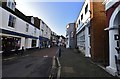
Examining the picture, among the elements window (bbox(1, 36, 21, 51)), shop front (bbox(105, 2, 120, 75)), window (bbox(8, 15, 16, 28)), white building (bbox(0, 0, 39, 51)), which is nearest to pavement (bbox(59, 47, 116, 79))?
shop front (bbox(105, 2, 120, 75))

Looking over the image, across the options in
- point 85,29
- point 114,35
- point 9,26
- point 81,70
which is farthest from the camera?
point 85,29

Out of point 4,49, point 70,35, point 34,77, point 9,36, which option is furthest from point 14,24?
point 70,35

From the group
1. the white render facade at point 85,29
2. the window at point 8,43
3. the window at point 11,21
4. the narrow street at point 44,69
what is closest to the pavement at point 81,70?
Answer: the narrow street at point 44,69

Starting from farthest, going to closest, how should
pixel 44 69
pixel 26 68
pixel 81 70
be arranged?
pixel 26 68 < pixel 44 69 < pixel 81 70

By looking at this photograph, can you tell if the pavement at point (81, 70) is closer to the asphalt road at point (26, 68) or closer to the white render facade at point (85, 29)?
the asphalt road at point (26, 68)

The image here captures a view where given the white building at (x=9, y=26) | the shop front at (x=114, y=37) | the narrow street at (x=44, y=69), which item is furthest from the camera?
the white building at (x=9, y=26)

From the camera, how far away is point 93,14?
47.0 ft

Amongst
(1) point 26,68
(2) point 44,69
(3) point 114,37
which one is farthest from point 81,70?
(1) point 26,68

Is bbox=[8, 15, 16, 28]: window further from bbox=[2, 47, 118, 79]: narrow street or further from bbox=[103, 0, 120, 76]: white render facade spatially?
bbox=[103, 0, 120, 76]: white render facade

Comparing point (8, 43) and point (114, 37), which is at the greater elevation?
point (114, 37)

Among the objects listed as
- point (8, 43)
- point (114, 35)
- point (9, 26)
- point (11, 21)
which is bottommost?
point (8, 43)

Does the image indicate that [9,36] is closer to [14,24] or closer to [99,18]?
[14,24]

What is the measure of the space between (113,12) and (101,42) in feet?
18.9

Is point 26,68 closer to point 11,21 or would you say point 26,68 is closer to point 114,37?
point 114,37
